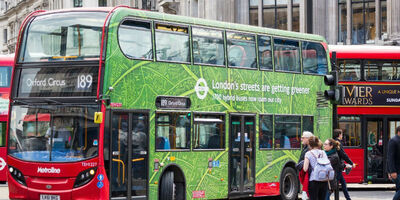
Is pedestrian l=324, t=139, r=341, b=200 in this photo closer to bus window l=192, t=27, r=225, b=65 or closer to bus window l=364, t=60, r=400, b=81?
bus window l=192, t=27, r=225, b=65

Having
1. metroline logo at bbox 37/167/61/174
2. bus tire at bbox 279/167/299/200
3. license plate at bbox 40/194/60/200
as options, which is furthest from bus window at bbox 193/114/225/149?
license plate at bbox 40/194/60/200

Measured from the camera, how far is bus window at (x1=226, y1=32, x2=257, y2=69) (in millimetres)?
18453

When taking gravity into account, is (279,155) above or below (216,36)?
below

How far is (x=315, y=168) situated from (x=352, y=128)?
1168 cm

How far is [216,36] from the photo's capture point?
1812cm

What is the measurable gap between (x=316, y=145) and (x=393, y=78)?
11873 millimetres

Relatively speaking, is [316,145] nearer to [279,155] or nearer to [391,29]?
[279,155]

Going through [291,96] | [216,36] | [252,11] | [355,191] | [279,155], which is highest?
[252,11]

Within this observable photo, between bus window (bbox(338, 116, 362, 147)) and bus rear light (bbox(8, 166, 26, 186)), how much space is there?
12.1 m

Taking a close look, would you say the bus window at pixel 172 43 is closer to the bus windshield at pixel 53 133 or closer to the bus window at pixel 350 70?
the bus windshield at pixel 53 133

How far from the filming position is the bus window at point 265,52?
19312 mm

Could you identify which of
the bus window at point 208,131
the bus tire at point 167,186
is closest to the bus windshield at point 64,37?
the bus tire at point 167,186

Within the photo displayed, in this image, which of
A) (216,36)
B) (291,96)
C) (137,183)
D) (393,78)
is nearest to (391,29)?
(393,78)

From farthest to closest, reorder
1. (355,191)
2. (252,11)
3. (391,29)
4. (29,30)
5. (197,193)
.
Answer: (252,11) < (391,29) < (355,191) < (197,193) < (29,30)
